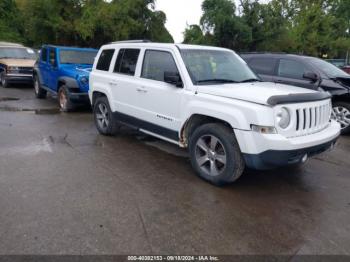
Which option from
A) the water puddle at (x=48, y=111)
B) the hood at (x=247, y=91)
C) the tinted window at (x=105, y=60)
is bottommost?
the water puddle at (x=48, y=111)

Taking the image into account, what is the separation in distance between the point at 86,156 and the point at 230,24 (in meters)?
18.5

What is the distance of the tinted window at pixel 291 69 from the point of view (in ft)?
26.3

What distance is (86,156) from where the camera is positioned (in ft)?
18.5

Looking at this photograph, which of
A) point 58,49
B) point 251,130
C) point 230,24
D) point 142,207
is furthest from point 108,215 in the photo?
point 230,24

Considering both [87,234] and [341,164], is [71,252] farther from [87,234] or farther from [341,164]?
[341,164]

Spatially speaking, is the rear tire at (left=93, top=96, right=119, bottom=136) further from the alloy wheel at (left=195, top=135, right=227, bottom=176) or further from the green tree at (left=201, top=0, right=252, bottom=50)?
the green tree at (left=201, top=0, right=252, bottom=50)

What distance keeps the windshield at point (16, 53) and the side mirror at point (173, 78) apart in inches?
463

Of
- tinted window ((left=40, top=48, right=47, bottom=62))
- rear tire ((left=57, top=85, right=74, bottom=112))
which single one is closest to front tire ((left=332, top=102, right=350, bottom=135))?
rear tire ((left=57, top=85, right=74, bottom=112))

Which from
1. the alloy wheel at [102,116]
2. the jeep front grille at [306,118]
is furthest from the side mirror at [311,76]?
the alloy wheel at [102,116]

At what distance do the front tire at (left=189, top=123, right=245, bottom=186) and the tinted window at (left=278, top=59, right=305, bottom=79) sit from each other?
435 centimetres

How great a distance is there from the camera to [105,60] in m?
6.80

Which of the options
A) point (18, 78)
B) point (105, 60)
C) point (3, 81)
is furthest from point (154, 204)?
point (3, 81)

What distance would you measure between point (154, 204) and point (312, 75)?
493cm

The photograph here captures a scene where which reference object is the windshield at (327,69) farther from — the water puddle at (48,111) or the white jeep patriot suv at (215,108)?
the water puddle at (48,111)
